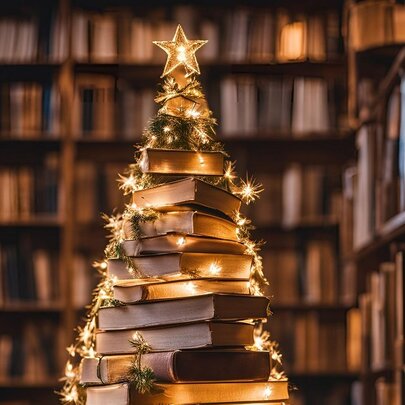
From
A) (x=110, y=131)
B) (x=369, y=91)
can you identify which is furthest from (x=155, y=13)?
(x=369, y=91)

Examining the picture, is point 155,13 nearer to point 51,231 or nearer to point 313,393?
point 51,231

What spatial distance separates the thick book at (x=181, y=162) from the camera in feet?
8.73

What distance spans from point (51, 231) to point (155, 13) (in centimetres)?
118

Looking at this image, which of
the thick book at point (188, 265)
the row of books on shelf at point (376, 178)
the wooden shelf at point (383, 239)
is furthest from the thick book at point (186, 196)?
the row of books on shelf at point (376, 178)

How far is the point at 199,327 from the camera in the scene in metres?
2.51

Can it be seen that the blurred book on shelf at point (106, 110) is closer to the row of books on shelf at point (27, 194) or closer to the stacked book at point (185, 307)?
the row of books on shelf at point (27, 194)

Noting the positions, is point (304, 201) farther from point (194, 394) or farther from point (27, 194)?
point (194, 394)

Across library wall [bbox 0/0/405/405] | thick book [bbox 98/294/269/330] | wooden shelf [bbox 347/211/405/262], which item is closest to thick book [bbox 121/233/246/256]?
thick book [bbox 98/294/269/330]

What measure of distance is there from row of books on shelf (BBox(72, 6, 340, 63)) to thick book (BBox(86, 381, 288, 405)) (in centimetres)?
318

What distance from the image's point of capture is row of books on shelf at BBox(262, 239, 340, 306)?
5578 millimetres

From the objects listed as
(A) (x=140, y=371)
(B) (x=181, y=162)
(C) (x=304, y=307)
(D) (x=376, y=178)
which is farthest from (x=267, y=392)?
(C) (x=304, y=307)

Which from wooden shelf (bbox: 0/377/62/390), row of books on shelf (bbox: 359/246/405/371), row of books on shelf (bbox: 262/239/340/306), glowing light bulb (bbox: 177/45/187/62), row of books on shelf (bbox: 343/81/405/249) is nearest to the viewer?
glowing light bulb (bbox: 177/45/187/62)

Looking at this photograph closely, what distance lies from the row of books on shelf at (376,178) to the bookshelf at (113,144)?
1.09 ft

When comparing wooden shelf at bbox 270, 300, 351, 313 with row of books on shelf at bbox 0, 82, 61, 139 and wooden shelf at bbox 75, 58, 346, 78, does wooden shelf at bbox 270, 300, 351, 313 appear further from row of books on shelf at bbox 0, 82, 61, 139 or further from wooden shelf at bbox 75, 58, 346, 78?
row of books on shelf at bbox 0, 82, 61, 139
